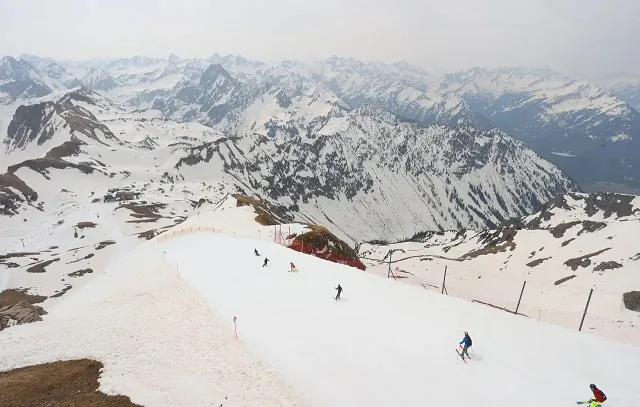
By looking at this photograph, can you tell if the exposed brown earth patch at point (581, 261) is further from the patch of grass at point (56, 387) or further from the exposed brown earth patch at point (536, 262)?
the patch of grass at point (56, 387)

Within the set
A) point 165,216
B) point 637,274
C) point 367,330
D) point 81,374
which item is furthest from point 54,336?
point 165,216

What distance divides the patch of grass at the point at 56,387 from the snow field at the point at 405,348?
1058cm

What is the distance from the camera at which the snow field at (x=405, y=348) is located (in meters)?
23.3

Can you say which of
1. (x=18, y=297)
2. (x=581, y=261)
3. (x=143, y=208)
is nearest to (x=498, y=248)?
(x=581, y=261)

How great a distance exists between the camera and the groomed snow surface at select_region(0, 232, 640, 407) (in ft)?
77.6

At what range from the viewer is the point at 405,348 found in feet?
91.0

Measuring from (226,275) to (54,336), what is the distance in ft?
60.9

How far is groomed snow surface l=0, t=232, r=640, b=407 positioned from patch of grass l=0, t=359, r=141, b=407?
101 centimetres

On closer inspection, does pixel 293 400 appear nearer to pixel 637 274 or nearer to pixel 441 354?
pixel 441 354

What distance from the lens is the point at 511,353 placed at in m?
26.5

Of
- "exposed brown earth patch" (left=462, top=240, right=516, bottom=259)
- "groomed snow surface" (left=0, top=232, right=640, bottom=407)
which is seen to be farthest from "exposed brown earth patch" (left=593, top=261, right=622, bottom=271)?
"groomed snow surface" (left=0, top=232, right=640, bottom=407)

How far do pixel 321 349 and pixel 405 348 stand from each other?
636 cm

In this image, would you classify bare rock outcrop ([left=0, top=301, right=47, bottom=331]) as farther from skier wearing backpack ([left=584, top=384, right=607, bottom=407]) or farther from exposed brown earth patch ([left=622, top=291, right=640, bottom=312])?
exposed brown earth patch ([left=622, top=291, right=640, bottom=312])

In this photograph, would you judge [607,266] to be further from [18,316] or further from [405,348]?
[18,316]
